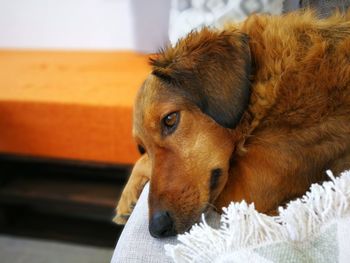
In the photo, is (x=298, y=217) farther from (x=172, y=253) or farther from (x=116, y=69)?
(x=116, y=69)

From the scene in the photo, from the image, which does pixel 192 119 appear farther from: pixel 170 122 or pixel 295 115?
pixel 295 115

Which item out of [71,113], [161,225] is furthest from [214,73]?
[71,113]

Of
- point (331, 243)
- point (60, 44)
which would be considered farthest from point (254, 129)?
point (60, 44)

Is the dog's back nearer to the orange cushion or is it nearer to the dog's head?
the dog's head

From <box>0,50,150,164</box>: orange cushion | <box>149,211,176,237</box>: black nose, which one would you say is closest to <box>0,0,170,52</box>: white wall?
<box>0,50,150,164</box>: orange cushion

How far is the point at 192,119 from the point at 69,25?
2101 mm

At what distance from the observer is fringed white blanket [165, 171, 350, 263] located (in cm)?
57

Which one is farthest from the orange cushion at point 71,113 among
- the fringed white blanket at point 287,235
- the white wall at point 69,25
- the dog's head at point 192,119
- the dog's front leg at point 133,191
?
the fringed white blanket at point 287,235

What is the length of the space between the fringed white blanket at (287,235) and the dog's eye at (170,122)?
0.28m

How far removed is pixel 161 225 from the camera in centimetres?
73

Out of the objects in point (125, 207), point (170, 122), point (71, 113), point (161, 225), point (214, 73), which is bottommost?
point (71, 113)

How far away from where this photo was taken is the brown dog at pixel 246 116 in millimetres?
751

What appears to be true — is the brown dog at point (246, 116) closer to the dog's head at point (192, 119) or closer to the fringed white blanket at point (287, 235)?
the dog's head at point (192, 119)

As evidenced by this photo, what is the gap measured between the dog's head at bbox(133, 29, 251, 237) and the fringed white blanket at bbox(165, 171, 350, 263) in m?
0.14
